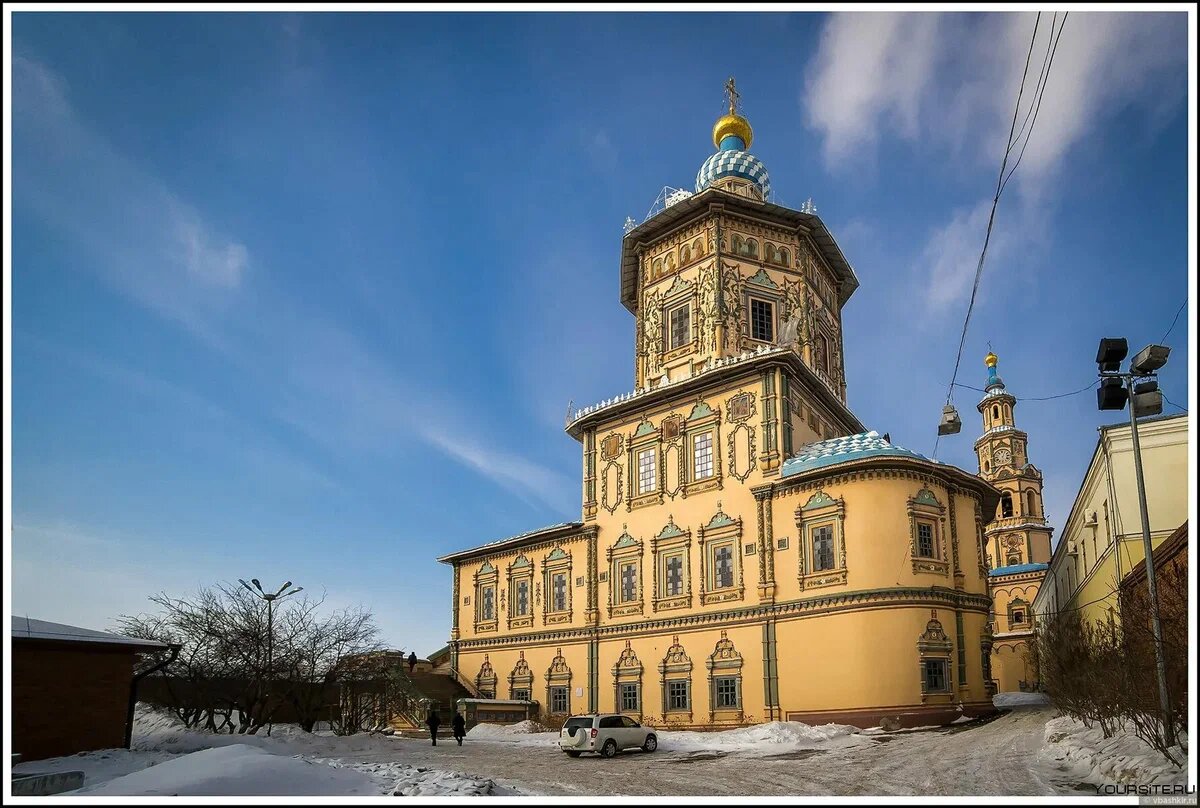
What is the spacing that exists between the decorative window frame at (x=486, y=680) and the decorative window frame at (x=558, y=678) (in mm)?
3441

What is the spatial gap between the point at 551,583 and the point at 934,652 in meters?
15.5

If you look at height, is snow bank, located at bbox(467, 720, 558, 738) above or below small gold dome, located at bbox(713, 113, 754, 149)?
below

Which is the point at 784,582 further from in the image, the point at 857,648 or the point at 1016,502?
the point at 1016,502

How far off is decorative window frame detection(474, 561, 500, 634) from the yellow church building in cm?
11

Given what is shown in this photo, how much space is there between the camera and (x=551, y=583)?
36.7 metres

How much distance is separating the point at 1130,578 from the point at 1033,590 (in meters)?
42.4

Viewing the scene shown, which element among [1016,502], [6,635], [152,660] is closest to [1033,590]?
[1016,502]

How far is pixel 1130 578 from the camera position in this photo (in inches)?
909

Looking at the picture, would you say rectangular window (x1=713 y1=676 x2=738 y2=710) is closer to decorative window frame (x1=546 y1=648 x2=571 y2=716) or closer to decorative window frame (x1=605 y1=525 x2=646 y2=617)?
decorative window frame (x1=605 y1=525 x2=646 y2=617)

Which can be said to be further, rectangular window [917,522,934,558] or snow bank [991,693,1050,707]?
snow bank [991,693,1050,707]

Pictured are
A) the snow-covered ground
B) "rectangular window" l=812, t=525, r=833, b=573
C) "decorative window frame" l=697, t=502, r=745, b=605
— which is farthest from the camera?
"decorative window frame" l=697, t=502, r=745, b=605

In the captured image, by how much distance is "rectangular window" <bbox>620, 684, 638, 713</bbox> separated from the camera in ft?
106

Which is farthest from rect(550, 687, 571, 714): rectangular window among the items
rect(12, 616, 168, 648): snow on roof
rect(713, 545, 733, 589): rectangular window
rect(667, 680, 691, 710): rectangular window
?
rect(12, 616, 168, 648): snow on roof

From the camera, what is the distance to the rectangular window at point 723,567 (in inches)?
1204
